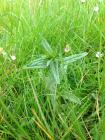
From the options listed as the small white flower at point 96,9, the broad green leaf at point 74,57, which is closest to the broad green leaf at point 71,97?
the broad green leaf at point 74,57

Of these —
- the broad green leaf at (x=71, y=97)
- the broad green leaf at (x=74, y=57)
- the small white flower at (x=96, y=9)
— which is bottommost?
the broad green leaf at (x=71, y=97)

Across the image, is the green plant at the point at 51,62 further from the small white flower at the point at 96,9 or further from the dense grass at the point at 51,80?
the small white flower at the point at 96,9

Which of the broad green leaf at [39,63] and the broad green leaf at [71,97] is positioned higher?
the broad green leaf at [39,63]

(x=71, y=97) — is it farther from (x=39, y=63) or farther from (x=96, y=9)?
(x=96, y=9)

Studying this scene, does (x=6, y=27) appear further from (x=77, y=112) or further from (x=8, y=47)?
(x=77, y=112)

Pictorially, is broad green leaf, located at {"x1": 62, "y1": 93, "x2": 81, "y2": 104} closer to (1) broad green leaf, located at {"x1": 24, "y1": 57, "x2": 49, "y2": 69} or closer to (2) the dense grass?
(2) the dense grass

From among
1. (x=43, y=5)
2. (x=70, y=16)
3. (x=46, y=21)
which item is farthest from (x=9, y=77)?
(x=43, y=5)

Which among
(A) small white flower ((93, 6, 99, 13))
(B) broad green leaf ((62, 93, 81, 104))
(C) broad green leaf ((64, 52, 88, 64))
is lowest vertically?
(B) broad green leaf ((62, 93, 81, 104))

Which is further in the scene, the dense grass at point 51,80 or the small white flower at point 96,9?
the small white flower at point 96,9

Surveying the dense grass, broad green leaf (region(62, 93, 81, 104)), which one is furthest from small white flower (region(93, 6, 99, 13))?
broad green leaf (region(62, 93, 81, 104))
